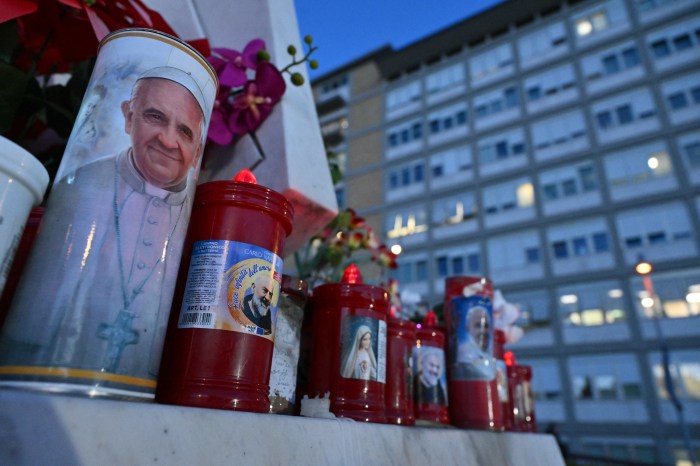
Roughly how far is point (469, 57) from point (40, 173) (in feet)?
49.8

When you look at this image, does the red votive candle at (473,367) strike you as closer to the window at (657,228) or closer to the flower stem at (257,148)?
the flower stem at (257,148)

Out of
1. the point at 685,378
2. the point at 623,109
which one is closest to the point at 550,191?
the point at 623,109

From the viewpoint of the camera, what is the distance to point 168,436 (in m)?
0.37

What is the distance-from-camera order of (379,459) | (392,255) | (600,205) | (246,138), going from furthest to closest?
(600,205), (392,255), (246,138), (379,459)

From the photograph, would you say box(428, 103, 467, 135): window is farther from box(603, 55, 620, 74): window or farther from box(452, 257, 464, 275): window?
box(452, 257, 464, 275): window

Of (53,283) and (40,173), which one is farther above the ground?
(40,173)

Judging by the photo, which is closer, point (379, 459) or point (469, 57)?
point (379, 459)

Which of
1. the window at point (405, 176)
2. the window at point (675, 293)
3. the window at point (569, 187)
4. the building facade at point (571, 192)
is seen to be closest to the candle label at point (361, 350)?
the building facade at point (571, 192)

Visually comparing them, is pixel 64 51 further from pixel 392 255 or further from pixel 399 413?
pixel 392 255

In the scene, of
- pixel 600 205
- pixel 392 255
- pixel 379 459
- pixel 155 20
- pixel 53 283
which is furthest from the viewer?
pixel 600 205

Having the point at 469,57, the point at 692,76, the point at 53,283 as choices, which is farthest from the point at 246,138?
the point at 469,57

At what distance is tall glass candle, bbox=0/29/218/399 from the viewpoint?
1.25 feet

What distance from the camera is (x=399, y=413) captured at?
29.1 inches

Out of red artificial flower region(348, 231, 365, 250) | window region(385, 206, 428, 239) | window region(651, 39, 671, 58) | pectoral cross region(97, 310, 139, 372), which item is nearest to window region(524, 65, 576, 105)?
window region(651, 39, 671, 58)
